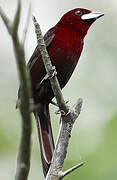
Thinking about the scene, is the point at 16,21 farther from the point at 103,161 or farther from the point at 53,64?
the point at 103,161

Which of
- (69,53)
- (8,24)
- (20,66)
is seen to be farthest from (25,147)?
(69,53)

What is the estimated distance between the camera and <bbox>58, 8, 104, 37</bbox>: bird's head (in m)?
4.09

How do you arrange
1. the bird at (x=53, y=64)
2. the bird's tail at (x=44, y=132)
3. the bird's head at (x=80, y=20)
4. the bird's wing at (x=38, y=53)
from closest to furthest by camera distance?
the bird's tail at (x=44, y=132) → the bird at (x=53, y=64) → the bird's wing at (x=38, y=53) → the bird's head at (x=80, y=20)

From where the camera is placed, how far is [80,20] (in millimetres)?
4195

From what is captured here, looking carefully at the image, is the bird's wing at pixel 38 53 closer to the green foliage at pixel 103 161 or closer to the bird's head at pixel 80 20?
the bird's head at pixel 80 20

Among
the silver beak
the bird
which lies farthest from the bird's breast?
the silver beak

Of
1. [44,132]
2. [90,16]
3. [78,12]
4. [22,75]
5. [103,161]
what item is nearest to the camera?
[22,75]

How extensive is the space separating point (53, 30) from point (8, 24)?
94.8 inches

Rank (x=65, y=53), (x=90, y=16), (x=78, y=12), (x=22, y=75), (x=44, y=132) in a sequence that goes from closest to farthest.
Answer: (x=22, y=75)
(x=44, y=132)
(x=65, y=53)
(x=90, y=16)
(x=78, y=12)

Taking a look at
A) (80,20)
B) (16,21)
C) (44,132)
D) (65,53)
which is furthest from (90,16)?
(16,21)

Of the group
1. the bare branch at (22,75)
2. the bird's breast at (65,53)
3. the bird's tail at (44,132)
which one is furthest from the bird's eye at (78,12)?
the bare branch at (22,75)

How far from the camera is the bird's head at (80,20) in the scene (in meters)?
4.09

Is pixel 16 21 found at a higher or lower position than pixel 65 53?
higher

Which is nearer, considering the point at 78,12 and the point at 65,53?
the point at 65,53
